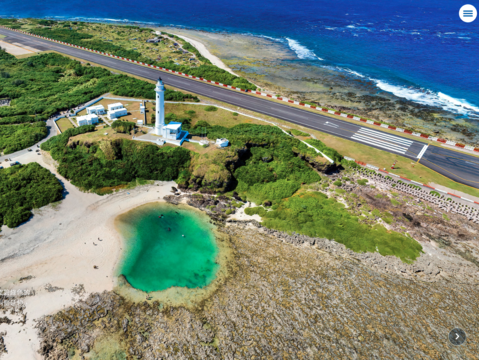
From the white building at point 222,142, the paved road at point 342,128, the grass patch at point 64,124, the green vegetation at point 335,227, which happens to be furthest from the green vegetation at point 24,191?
the paved road at point 342,128

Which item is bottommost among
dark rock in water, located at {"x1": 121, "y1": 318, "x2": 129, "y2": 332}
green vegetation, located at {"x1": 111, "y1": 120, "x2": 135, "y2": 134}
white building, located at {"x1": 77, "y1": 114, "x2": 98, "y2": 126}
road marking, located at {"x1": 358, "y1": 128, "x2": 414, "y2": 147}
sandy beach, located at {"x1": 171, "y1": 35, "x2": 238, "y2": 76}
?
dark rock in water, located at {"x1": 121, "y1": 318, "x2": 129, "y2": 332}

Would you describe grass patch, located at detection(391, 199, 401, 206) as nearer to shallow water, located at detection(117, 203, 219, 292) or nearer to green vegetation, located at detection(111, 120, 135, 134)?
shallow water, located at detection(117, 203, 219, 292)

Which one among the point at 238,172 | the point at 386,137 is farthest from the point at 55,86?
the point at 386,137

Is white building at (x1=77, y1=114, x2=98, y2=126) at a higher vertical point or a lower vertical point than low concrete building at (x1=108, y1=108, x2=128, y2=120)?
lower

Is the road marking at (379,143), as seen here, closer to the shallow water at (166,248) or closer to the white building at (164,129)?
the white building at (164,129)

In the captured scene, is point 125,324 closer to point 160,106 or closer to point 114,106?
point 160,106

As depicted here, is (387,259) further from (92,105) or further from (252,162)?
(92,105)

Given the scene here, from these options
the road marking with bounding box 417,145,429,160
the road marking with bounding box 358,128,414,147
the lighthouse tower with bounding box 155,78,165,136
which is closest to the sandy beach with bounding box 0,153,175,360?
the lighthouse tower with bounding box 155,78,165,136
